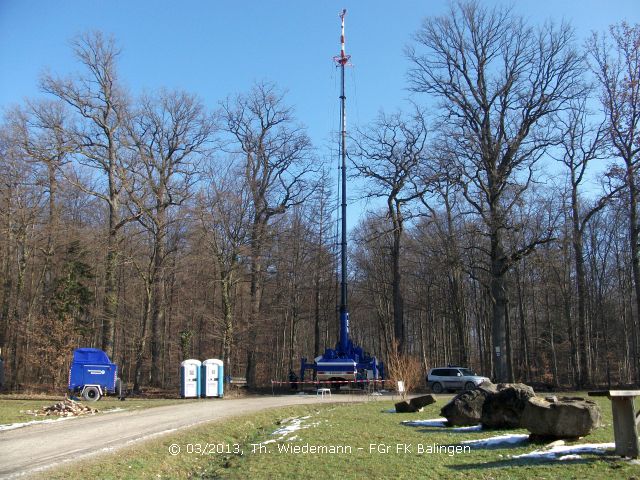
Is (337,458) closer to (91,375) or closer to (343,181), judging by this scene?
(91,375)

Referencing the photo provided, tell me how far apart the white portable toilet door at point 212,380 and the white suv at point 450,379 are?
42.8 ft

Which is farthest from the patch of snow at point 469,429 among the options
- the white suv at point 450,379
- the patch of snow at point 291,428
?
the white suv at point 450,379

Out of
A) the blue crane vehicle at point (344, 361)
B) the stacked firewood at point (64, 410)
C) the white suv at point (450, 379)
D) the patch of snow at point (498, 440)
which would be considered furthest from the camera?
the white suv at point (450, 379)

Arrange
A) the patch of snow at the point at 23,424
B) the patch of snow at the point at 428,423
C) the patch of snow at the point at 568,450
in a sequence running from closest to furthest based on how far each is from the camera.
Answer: the patch of snow at the point at 568,450, the patch of snow at the point at 23,424, the patch of snow at the point at 428,423

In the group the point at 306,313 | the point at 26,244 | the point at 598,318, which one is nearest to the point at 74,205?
the point at 26,244

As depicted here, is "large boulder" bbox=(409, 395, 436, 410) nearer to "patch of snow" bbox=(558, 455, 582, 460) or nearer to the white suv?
"patch of snow" bbox=(558, 455, 582, 460)

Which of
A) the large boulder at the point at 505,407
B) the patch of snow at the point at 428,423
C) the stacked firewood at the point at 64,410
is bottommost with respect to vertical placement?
the patch of snow at the point at 428,423

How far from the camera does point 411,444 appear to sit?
11562mm

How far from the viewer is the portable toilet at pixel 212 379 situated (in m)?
27.7

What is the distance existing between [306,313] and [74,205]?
1988 centimetres

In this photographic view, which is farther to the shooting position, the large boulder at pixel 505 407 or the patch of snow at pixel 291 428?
the patch of snow at pixel 291 428

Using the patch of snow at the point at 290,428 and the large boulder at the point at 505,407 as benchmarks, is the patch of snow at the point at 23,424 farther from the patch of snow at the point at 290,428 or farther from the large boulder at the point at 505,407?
the large boulder at the point at 505,407

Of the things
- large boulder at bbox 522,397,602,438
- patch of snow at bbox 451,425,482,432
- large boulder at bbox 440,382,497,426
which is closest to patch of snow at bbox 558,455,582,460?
large boulder at bbox 522,397,602,438

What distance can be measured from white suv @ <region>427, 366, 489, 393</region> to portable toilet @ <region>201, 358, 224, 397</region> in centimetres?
1285
